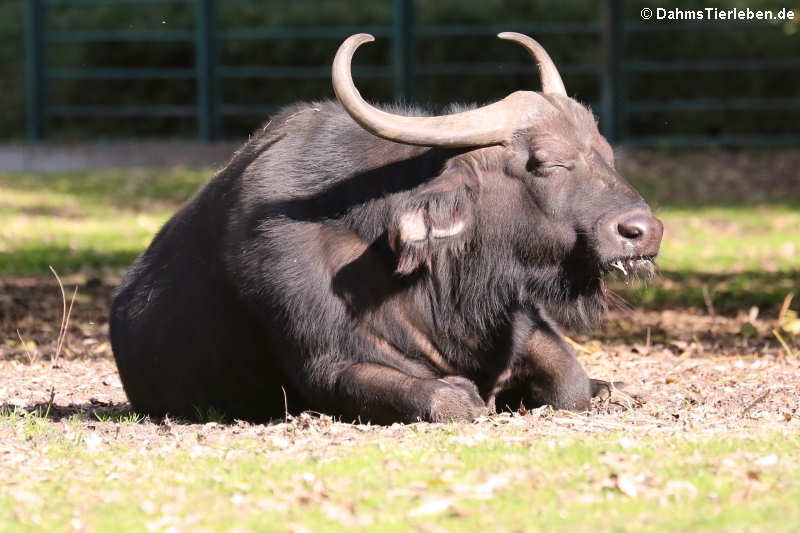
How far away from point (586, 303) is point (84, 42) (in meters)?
16.4

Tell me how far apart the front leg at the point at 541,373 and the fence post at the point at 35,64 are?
47.8 feet

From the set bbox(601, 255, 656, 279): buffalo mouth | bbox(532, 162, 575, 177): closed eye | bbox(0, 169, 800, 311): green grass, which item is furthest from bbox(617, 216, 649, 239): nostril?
bbox(0, 169, 800, 311): green grass

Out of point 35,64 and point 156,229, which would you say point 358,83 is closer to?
point 35,64

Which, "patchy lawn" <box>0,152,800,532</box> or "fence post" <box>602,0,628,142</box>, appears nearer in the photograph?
"patchy lawn" <box>0,152,800,532</box>

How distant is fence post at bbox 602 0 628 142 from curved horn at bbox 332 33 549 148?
11.9 metres

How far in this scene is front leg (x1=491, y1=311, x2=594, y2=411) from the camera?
19.9ft

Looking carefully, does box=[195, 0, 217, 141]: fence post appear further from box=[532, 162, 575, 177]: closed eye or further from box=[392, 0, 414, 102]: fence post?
box=[532, 162, 575, 177]: closed eye

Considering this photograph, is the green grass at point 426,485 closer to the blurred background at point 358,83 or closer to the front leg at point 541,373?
the front leg at point 541,373

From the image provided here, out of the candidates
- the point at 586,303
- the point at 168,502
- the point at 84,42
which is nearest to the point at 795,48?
the point at 84,42

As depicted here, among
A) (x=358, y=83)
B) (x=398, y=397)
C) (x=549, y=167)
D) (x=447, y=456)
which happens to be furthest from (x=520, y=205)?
(x=358, y=83)

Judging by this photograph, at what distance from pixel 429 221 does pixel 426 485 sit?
136 centimetres

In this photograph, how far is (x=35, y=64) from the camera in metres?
19.3

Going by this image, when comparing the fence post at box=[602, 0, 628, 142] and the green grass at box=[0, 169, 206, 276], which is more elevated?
the fence post at box=[602, 0, 628, 142]

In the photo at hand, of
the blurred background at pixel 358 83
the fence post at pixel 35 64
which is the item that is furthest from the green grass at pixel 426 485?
the fence post at pixel 35 64
